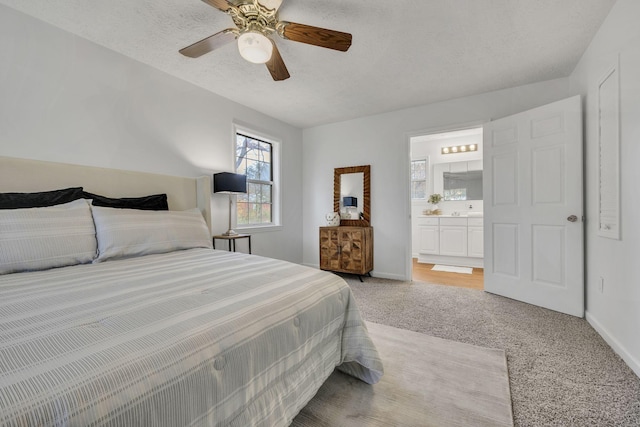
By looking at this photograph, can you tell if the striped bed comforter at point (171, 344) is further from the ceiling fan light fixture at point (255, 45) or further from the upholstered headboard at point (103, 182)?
the ceiling fan light fixture at point (255, 45)

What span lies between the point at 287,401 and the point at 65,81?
9.42 feet

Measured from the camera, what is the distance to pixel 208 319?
888 millimetres

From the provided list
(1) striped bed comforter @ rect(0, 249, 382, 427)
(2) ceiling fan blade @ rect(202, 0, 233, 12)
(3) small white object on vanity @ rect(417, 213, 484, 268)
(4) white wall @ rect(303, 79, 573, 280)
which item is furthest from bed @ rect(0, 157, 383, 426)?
(3) small white object on vanity @ rect(417, 213, 484, 268)

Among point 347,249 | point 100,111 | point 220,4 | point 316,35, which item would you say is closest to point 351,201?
point 347,249

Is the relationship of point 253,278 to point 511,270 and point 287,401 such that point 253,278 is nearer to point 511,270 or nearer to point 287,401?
point 287,401

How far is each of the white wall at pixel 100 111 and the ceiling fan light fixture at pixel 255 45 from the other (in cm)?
148

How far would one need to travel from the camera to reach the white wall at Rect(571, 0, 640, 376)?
1.70 meters

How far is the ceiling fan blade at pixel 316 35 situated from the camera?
176 cm

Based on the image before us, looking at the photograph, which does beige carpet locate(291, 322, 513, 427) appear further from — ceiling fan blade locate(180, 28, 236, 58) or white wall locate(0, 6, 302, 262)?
white wall locate(0, 6, 302, 262)

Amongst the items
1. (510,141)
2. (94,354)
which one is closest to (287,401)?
(94,354)

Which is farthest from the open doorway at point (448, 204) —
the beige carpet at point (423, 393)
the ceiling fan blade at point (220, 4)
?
the ceiling fan blade at point (220, 4)

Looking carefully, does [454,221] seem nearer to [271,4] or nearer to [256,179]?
[256,179]

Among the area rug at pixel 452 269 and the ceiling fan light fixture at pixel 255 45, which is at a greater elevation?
the ceiling fan light fixture at pixel 255 45

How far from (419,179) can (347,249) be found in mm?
2846
